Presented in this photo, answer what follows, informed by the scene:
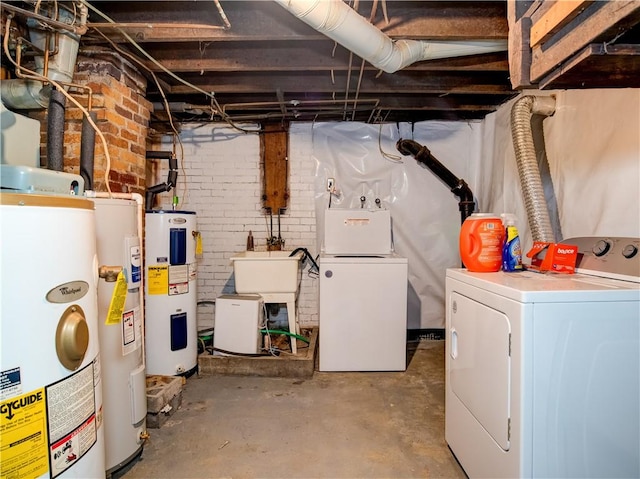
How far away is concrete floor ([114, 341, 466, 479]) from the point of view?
178 cm

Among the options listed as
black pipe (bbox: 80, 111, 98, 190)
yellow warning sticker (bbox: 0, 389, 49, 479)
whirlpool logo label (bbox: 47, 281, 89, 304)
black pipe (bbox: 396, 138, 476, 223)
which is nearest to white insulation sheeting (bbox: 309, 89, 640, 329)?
black pipe (bbox: 396, 138, 476, 223)

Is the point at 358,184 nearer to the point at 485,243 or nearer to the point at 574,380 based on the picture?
the point at 485,243

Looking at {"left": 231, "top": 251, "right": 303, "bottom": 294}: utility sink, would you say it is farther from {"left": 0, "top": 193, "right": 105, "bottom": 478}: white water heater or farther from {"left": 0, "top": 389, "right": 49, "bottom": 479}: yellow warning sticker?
{"left": 0, "top": 389, "right": 49, "bottom": 479}: yellow warning sticker

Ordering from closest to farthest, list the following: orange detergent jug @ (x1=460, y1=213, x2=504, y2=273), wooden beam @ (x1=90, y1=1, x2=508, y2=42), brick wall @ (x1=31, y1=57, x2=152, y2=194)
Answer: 1. orange detergent jug @ (x1=460, y1=213, x2=504, y2=273)
2. wooden beam @ (x1=90, y1=1, x2=508, y2=42)
3. brick wall @ (x1=31, y1=57, x2=152, y2=194)

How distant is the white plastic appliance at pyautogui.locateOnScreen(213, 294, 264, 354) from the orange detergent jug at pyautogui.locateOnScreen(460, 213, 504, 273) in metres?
1.77

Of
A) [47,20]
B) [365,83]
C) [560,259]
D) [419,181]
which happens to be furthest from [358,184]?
[47,20]

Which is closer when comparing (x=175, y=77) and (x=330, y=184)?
(x=175, y=77)

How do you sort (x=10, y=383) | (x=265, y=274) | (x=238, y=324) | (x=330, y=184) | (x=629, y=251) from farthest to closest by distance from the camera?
(x=330, y=184), (x=265, y=274), (x=238, y=324), (x=629, y=251), (x=10, y=383)

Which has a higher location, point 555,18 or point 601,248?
point 555,18

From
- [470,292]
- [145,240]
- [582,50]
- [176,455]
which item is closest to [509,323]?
[470,292]

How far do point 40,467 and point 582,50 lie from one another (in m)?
1.79

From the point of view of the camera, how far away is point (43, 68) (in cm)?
192

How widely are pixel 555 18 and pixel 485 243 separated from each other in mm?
918

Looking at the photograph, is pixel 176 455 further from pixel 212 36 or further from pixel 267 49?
pixel 267 49
